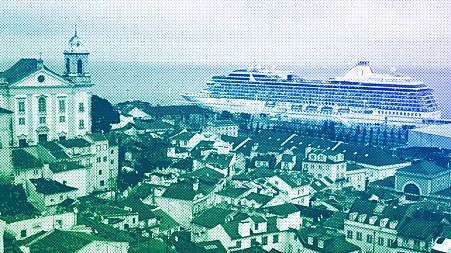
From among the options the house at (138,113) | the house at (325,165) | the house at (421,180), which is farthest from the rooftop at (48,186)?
the house at (138,113)

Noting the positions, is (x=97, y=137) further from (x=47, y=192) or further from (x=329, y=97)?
(x=329, y=97)

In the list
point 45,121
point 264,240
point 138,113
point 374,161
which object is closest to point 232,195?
point 264,240

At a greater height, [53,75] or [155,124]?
[53,75]

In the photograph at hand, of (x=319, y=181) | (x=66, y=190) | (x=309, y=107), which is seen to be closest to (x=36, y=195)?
(x=66, y=190)

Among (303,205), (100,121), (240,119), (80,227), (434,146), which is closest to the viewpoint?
(80,227)

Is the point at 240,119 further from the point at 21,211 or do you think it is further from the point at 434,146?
the point at 21,211

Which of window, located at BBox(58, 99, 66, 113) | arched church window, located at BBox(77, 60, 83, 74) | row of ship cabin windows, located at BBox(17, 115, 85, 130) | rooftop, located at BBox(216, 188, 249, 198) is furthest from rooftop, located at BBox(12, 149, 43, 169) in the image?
arched church window, located at BBox(77, 60, 83, 74)

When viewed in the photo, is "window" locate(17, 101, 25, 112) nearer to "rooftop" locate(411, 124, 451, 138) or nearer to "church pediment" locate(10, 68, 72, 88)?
"church pediment" locate(10, 68, 72, 88)

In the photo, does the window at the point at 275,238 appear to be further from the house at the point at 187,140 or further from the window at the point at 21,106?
the house at the point at 187,140
